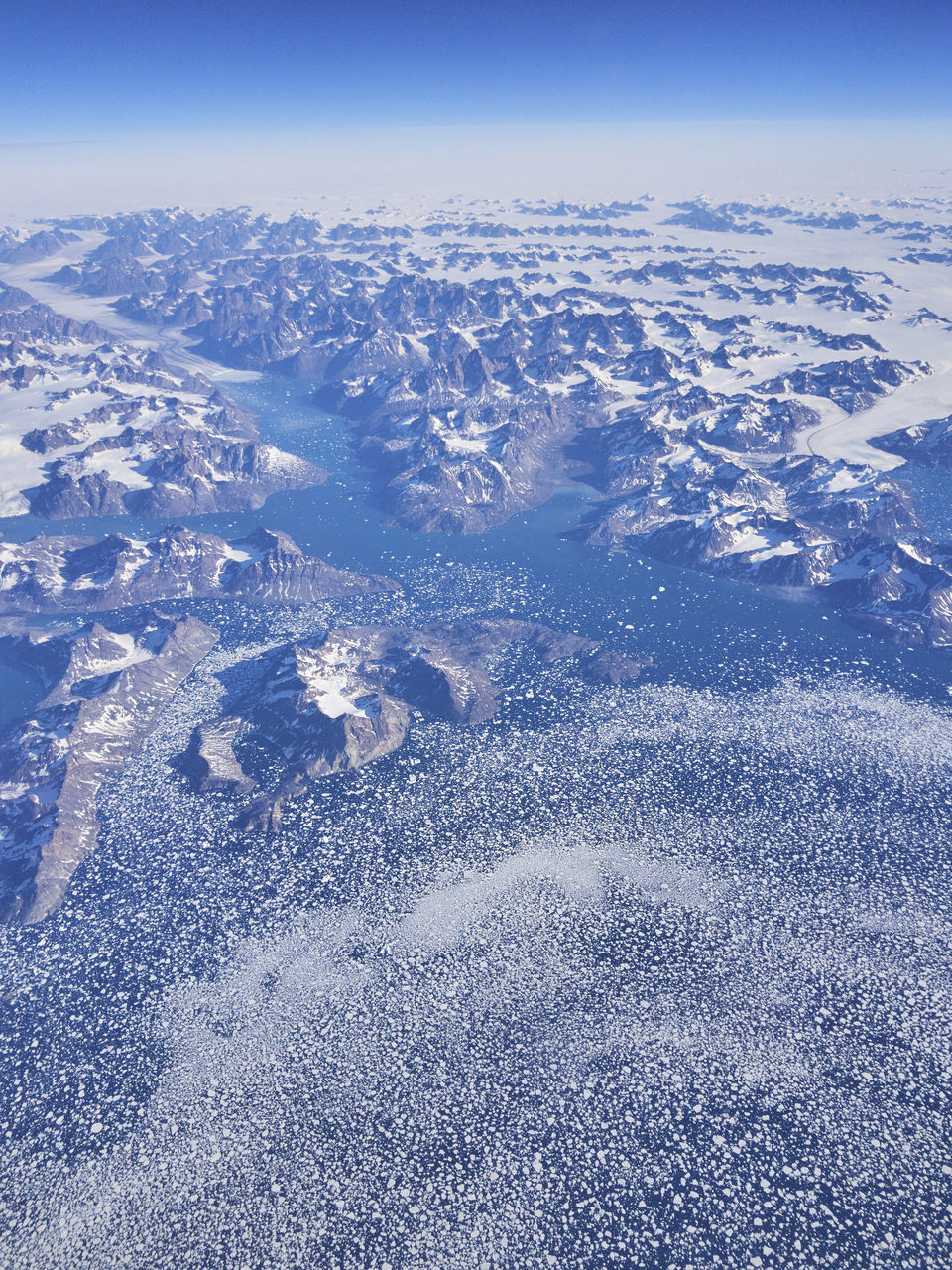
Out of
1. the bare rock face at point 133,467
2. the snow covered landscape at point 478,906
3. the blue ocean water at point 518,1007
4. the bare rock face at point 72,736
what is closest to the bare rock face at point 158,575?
the snow covered landscape at point 478,906

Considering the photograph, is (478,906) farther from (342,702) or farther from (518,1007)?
(342,702)

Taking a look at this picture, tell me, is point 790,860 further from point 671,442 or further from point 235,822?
point 671,442

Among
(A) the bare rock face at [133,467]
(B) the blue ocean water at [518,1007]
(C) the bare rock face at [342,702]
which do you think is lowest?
(B) the blue ocean water at [518,1007]

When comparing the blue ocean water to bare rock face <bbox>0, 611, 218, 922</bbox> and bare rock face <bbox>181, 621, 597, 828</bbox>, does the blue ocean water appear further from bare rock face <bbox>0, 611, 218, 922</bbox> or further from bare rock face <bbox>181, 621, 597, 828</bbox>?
bare rock face <bbox>181, 621, 597, 828</bbox>

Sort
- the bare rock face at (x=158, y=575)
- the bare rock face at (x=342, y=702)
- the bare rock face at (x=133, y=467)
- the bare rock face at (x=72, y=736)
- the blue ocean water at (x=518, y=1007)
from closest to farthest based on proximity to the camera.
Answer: the blue ocean water at (x=518, y=1007) → the bare rock face at (x=72, y=736) → the bare rock face at (x=342, y=702) → the bare rock face at (x=158, y=575) → the bare rock face at (x=133, y=467)

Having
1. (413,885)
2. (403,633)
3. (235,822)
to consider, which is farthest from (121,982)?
(403,633)

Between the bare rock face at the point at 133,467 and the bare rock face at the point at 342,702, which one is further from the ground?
the bare rock face at the point at 133,467

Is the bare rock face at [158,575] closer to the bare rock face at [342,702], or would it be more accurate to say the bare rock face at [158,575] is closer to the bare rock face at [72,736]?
the bare rock face at [72,736]

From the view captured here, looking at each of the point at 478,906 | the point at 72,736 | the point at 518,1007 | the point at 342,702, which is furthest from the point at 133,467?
the point at 518,1007
